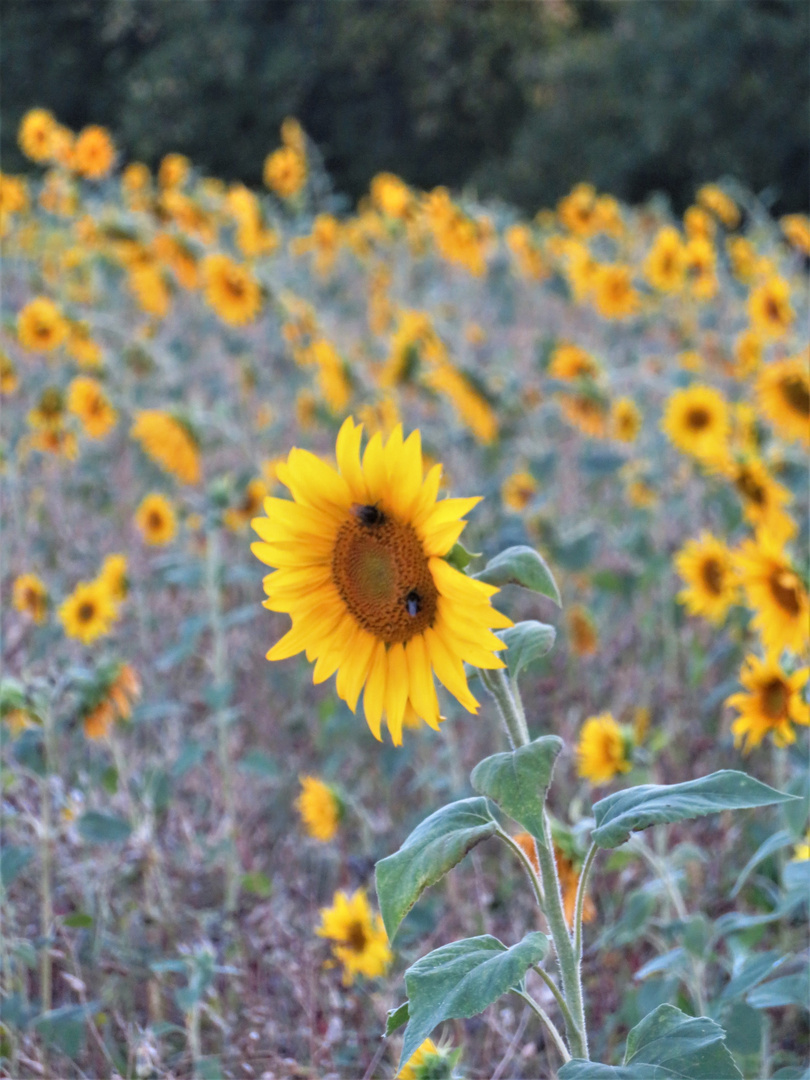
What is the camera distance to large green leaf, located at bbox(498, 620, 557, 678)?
1.02 meters

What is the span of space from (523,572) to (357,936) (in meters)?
0.79

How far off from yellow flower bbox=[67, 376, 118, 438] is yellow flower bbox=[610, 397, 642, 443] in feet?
4.24

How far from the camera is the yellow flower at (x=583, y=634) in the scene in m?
2.65

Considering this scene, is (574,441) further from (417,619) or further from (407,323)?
(417,619)

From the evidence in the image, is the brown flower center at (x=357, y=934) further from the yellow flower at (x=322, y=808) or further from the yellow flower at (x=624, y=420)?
the yellow flower at (x=624, y=420)

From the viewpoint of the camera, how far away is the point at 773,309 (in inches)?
127

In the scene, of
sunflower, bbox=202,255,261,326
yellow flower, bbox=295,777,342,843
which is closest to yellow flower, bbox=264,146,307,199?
sunflower, bbox=202,255,261,326

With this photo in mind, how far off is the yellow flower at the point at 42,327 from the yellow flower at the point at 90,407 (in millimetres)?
141

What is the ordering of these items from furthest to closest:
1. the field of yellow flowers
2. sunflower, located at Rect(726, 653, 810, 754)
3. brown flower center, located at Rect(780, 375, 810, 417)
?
1. brown flower center, located at Rect(780, 375, 810, 417)
2. sunflower, located at Rect(726, 653, 810, 754)
3. the field of yellow flowers

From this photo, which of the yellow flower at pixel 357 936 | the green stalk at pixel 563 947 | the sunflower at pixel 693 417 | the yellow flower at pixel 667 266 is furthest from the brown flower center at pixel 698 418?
the green stalk at pixel 563 947

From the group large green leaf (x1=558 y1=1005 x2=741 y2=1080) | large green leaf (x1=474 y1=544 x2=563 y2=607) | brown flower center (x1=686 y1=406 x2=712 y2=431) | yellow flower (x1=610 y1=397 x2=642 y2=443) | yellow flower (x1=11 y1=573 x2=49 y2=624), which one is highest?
yellow flower (x1=610 y1=397 x2=642 y2=443)

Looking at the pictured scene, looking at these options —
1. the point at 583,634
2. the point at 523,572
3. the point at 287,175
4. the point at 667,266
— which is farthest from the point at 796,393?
the point at 287,175

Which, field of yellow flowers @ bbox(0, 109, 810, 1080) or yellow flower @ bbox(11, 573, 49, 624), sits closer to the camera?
field of yellow flowers @ bbox(0, 109, 810, 1080)

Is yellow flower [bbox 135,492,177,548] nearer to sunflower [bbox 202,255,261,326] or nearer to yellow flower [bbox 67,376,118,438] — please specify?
yellow flower [bbox 67,376,118,438]
